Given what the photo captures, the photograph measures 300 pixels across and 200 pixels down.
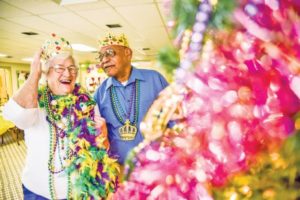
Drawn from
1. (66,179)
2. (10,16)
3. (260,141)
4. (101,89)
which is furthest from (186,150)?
(10,16)

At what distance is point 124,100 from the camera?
242 cm

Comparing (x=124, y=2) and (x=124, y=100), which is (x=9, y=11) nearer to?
(x=124, y=2)

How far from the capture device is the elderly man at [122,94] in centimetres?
232

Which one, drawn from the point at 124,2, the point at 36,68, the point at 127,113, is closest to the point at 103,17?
the point at 124,2

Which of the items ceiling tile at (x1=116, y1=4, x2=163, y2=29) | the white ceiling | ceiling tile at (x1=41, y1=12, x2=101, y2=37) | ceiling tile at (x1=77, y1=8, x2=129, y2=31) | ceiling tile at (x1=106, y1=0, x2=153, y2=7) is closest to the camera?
ceiling tile at (x1=106, y1=0, x2=153, y2=7)

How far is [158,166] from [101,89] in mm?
1861

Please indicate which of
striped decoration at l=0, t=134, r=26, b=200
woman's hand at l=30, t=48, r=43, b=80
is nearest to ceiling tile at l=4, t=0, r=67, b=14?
woman's hand at l=30, t=48, r=43, b=80

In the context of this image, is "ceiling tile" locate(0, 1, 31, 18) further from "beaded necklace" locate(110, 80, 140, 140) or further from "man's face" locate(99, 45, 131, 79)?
"beaded necklace" locate(110, 80, 140, 140)

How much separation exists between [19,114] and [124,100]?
1053 mm

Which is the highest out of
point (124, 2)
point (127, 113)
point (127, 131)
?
point (124, 2)

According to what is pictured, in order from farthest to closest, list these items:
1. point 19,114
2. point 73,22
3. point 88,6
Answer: point 73,22 < point 88,6 < point 19,114

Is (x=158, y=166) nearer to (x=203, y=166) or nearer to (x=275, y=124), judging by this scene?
(x=203, y=166)

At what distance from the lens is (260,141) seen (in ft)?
2.00

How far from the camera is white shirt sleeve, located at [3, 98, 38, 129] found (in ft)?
4.78
